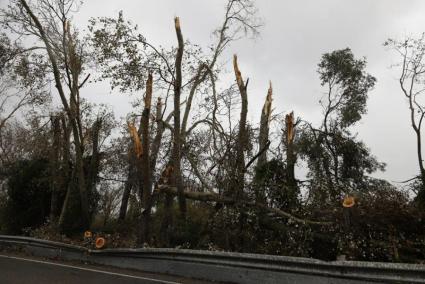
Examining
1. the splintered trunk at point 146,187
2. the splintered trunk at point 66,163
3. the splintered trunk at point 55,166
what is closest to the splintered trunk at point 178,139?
the splintered trunk at point 146,187

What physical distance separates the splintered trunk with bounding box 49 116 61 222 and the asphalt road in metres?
7.47

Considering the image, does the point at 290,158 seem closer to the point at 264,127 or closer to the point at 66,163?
the point at 264,127

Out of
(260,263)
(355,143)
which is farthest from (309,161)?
(260,263)

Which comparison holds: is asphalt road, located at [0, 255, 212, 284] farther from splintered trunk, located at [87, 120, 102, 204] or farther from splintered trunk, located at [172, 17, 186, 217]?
splintered trunk, located at [87, 120, 102, 204]

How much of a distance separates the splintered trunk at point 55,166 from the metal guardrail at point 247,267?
6.27 meters

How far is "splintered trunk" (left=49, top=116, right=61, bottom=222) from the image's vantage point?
62.6ft

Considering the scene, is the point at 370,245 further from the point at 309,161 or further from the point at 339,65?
the point at 339,65

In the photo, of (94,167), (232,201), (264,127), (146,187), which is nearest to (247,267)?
(232,201)

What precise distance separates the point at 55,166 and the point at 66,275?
10.4 m

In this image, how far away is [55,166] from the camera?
63.3 feet

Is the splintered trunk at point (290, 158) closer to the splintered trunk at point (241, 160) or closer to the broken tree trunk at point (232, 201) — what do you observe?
the broken tree trunk at point (232, 201)

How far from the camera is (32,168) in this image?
19.8m

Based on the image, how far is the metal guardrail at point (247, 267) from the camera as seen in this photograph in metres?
6.71

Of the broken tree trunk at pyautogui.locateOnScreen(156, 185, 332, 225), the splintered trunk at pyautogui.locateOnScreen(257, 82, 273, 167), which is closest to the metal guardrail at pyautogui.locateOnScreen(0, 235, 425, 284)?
the broken tree trunk at pyautogui.locateOnScreen(156, 185, 332, 225)
